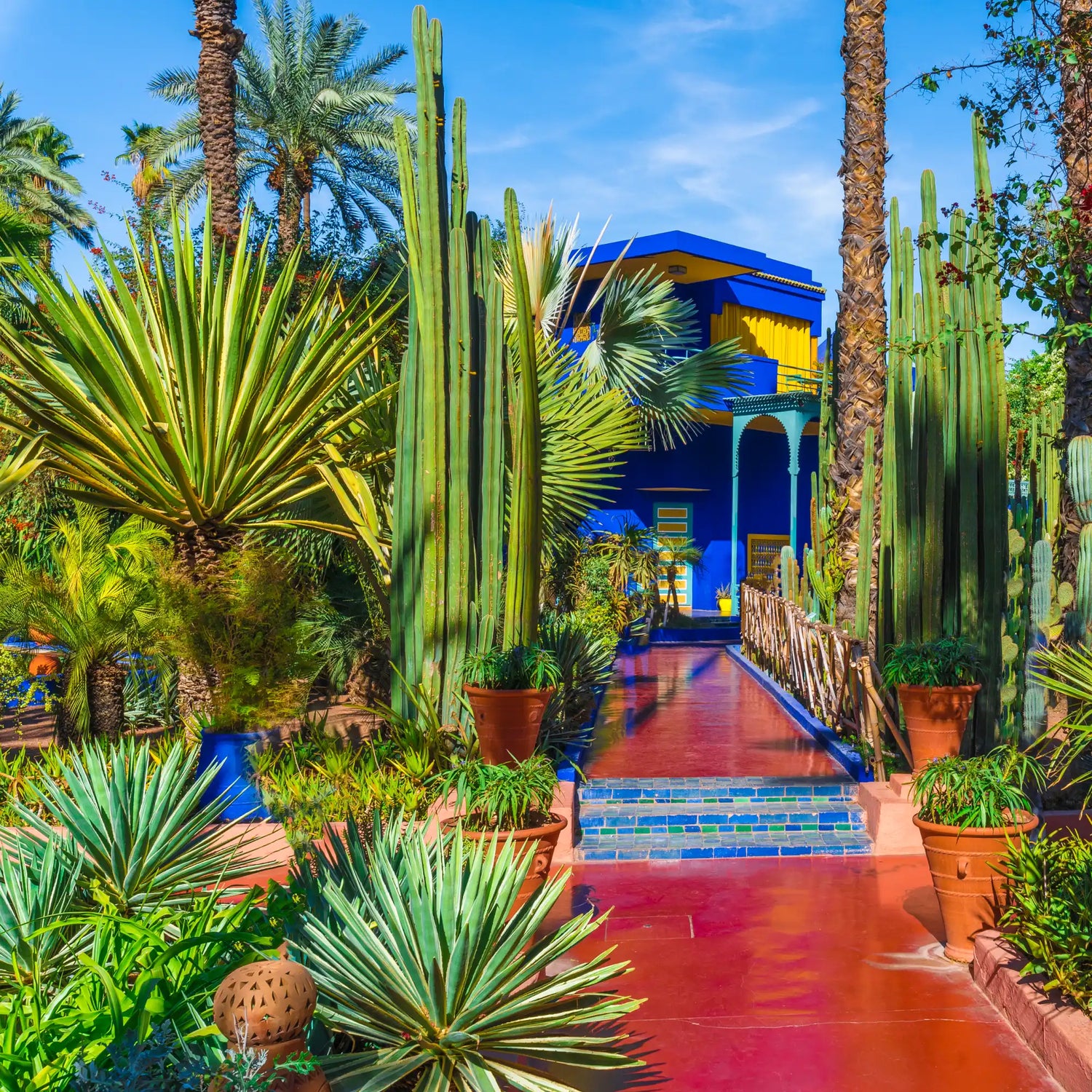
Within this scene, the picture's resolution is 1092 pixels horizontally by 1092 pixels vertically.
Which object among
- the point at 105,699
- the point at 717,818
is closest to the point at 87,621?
the point at 105,699

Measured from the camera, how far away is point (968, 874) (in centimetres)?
507

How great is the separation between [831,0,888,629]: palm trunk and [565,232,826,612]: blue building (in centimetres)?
1069

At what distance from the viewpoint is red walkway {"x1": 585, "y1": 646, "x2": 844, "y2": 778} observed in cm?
830

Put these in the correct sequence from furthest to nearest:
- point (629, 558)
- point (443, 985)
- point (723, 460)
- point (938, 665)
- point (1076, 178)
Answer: point (723, 460), point (629, 558), point (938, 665), point (1076, 178), point (443, 985)

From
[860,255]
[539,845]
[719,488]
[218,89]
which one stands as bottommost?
[539,845]

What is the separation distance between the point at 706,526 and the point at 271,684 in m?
16.6

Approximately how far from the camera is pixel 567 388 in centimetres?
1089

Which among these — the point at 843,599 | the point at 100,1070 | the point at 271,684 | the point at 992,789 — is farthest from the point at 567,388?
the point at 100,1070

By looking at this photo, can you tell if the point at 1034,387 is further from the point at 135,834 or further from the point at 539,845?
the point at 135,834

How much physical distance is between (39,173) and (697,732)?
32502 millimetres

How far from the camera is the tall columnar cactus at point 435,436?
754 cm

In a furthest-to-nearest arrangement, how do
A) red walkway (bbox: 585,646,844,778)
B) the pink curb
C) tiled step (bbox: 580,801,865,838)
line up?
red walkway (bbox: 585,646,844,778) < tiled step (bbox: 580,801,865,838) < the pink curb

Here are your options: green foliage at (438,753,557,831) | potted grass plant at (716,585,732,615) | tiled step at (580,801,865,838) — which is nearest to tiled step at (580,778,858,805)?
tiled step at (580,801,865,838)

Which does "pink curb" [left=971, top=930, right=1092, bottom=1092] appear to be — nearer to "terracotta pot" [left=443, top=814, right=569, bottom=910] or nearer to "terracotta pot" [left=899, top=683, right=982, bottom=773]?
"terracotta pot" [left=443, top=814, right=569, bottom=910]
